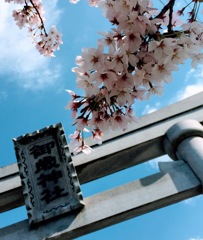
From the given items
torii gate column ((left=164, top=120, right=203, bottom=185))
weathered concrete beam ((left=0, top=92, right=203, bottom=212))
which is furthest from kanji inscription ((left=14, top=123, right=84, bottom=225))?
torii gate column ((left=164, top=120, right=203, bottom=185))

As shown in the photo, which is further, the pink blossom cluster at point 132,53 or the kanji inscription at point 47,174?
the kanji inscription at point 47,174

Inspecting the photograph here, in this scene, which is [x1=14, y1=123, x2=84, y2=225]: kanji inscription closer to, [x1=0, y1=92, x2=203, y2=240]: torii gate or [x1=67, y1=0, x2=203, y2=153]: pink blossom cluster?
[x1=0, y1=92, x2=203, y2=240]: torii gate

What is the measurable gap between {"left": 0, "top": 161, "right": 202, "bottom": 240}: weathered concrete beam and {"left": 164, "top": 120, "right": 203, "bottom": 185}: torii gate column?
17cm

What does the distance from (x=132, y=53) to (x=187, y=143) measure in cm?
326

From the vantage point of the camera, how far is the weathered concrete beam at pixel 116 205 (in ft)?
12.3

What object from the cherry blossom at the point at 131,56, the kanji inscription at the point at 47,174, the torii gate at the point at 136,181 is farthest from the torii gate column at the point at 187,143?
the cherry blossom at the point at 131,56

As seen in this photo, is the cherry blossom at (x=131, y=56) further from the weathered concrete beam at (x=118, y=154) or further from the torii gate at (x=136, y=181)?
the weathered concrete beam at (x=118, y=154)

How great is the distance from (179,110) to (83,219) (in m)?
2.45

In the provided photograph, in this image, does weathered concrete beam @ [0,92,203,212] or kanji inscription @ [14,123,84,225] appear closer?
kanji inscription @ [14,123,84,225]

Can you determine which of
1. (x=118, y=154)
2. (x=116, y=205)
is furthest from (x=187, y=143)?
(x=116, y=205)

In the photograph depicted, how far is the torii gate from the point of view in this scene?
3.79m

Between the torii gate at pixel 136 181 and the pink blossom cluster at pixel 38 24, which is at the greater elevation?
the pink blossom cluster at pixel 38 24

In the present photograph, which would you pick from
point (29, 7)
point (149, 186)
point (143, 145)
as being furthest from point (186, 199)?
point (29, 7)

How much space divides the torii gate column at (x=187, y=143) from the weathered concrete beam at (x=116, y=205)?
0.17 meters
